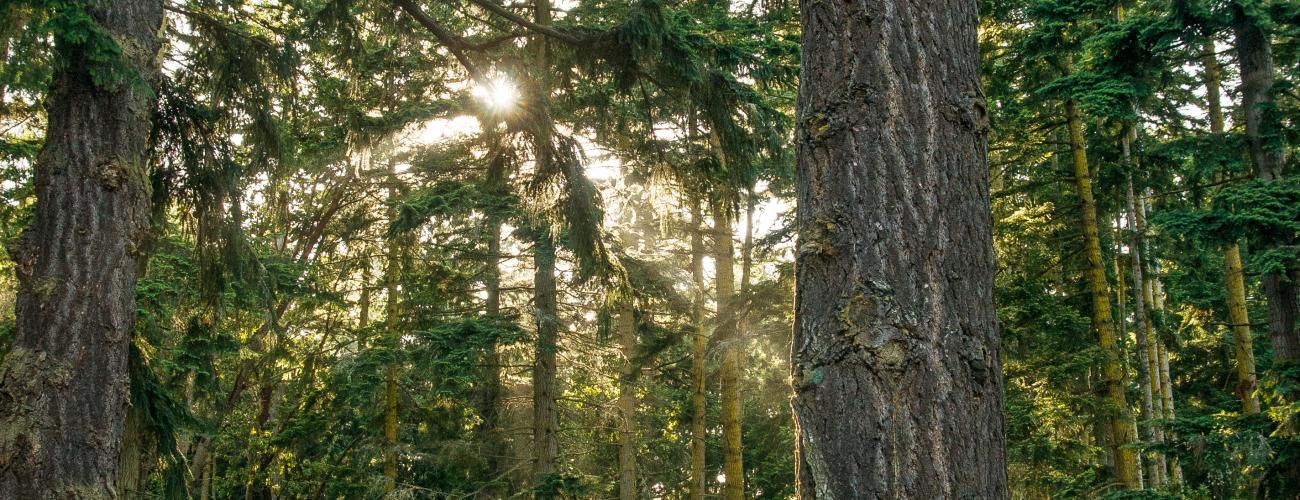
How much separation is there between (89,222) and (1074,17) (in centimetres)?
770

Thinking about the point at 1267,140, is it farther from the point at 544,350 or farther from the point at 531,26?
the point at 544,350

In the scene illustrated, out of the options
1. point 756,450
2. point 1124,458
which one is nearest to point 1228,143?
point 1124,458

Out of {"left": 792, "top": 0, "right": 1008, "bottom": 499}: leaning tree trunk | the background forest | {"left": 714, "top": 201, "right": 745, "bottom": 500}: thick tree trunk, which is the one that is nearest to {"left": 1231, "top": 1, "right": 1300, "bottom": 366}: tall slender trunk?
the background forest

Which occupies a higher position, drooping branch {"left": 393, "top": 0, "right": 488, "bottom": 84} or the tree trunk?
drooping branch {"left": 393, "top": 0, "right": 488, "bottom": 84}

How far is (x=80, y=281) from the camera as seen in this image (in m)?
5.10

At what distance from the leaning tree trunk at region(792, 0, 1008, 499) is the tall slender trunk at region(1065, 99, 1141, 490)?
327 inches

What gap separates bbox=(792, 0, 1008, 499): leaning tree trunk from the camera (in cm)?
232

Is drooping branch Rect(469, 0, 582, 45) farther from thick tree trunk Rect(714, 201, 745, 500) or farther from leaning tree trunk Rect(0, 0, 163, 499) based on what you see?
thick tree trunk Rect(714, 201, 745, 500)

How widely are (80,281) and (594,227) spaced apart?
13.2 feet

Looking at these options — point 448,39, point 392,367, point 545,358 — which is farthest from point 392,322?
point 448,39

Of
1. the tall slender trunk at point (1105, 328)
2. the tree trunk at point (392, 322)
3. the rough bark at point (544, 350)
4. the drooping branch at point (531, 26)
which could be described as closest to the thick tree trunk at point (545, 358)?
the rough bark at point (544, 350)

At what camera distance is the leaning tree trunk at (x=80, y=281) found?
4.88 m

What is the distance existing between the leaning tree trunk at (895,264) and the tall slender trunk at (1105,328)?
8.31m

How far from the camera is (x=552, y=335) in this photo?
1221 centimetres
